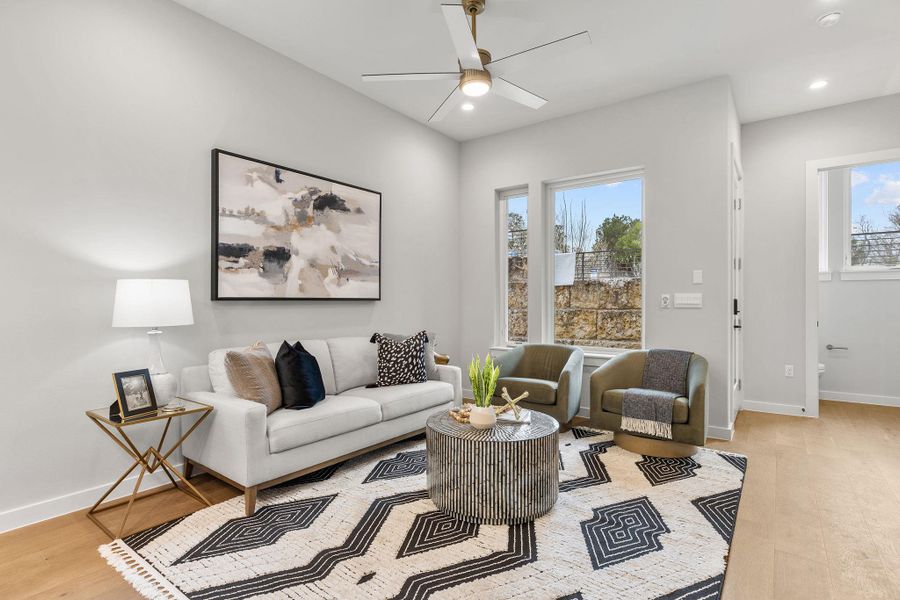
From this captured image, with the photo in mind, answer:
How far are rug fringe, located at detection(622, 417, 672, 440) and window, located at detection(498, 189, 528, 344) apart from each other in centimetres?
179

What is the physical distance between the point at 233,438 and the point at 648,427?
8.66ft

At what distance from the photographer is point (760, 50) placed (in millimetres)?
3311

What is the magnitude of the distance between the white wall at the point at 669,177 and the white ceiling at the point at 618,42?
0.25 m

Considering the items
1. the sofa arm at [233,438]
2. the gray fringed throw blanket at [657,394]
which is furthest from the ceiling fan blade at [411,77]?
the gray fringed throw blanket at [657,394]

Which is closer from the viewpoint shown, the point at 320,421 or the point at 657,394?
the point at 320,421

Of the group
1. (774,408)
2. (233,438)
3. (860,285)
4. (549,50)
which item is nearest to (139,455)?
(233,438)

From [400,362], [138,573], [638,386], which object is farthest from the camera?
[638,386]

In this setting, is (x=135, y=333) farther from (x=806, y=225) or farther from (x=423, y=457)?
(x=806, y=225)

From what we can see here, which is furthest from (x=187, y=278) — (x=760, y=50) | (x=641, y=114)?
(x=760, y=50)

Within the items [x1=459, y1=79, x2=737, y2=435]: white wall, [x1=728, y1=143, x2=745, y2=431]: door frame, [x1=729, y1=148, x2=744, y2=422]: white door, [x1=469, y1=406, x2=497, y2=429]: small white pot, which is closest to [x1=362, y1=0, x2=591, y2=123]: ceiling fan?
[x1=459, y1=79, x2=737, y2=435]: white wall

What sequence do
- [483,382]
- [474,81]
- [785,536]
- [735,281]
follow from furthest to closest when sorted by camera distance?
[735,281], [474,81], [483,382], [785,536]

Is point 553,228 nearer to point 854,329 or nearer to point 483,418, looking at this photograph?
point 483,418

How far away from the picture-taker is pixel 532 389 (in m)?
3.81

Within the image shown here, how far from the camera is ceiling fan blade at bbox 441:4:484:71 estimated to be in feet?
6.89
